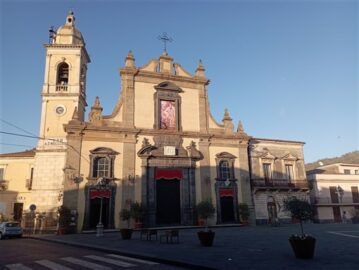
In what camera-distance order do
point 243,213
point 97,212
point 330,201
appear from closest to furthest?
point 97,212 → point 243,213 → point 330,201

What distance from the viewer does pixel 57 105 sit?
31.5 meters

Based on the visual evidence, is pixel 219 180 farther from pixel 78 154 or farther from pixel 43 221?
pixel 43 221

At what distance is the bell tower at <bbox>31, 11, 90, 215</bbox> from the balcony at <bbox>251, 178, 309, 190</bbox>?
19063mm

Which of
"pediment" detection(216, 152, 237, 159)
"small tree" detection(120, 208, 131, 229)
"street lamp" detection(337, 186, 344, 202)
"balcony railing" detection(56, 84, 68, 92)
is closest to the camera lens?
"small tree" detection(120, 208, 131, 229)

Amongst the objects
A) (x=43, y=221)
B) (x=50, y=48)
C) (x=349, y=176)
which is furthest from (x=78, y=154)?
(x=349, y=176)

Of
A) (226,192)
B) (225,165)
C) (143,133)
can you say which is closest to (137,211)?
(143,133)

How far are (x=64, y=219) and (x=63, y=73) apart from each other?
18.4 m

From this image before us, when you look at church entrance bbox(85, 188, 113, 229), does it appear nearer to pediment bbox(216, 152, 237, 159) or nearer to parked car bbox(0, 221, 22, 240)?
parked car bbox(0, 221, 22, 240)

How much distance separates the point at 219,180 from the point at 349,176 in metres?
21.9

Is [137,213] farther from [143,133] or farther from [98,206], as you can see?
[143,133]

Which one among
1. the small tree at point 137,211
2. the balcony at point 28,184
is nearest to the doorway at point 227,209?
the small tree at point 137,211

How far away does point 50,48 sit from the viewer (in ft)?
109

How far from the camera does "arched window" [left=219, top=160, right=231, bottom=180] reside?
28.0 meters

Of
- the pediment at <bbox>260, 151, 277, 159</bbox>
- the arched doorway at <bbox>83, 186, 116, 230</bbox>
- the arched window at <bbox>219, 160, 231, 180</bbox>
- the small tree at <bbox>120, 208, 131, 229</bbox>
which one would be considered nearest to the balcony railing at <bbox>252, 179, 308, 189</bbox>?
the pediment at <bbox>260, 151, 277, 159</bbox>
